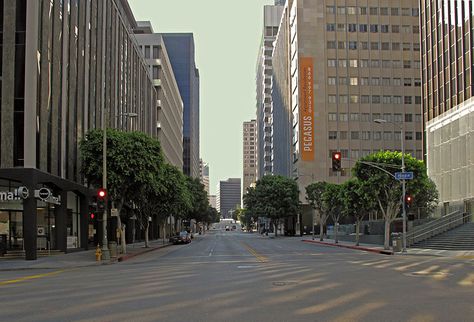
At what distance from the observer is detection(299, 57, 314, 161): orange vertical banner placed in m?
98.6

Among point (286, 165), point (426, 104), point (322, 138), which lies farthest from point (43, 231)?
point (286, 165)

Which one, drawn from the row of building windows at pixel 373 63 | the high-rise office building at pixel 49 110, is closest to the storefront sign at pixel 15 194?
the high-rise office building at pixel 49 110

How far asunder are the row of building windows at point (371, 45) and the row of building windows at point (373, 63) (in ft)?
7.91

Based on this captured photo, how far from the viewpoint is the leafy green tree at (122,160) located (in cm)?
3809

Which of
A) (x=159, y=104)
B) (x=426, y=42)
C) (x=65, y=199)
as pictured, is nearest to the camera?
(x=65, y=199)

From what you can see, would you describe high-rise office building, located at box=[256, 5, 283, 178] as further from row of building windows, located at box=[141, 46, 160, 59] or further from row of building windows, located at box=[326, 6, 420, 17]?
row of building windows, located at box=[141, 46, 160, 59]

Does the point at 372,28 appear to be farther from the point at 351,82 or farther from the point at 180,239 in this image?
the point at 180,239

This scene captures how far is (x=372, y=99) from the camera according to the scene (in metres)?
102

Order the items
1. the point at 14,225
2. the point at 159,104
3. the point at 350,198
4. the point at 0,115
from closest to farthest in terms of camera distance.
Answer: the point at 0,115 < the point at 14,225 < the point at 350,198 < the point at 159,104

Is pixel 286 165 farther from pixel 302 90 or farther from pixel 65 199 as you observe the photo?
pixel 65 199

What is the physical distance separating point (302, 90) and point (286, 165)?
2352 centimetres

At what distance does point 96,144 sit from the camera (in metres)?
39.2

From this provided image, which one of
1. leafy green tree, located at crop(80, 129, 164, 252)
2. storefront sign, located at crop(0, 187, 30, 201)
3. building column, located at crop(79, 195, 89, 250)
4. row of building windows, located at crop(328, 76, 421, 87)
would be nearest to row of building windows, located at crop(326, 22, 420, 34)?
row of building windows, located at crop(328, 76, 421, 87)

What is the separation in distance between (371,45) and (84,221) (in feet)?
243
